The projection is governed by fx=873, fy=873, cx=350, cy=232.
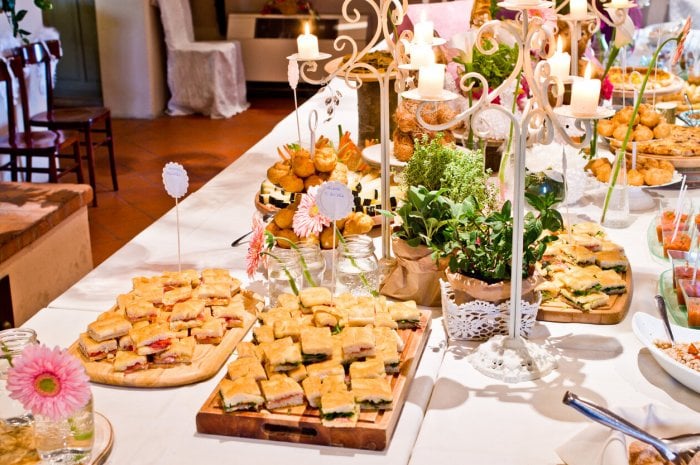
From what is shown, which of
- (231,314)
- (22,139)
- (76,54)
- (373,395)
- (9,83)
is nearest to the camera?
(373,395)

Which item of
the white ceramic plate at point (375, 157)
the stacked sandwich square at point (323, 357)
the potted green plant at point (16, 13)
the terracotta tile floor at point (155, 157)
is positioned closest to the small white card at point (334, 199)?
the stacked sandwich square at point (323, 357)

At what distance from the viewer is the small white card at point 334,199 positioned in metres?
1.65

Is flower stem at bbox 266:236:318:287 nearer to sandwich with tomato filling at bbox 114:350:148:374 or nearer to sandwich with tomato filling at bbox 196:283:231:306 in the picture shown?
sandwich with tomato filling at bbox 196:283:231:306

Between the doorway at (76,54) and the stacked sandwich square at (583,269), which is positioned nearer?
the stacked sandwich square at (583,269)

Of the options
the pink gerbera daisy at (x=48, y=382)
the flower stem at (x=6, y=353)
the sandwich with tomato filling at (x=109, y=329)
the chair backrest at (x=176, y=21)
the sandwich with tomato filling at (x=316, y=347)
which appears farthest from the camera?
the chair backrest at (x=176, y=21)

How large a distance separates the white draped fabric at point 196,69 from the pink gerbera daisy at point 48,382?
20.4 feet

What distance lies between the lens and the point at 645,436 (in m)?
1.29

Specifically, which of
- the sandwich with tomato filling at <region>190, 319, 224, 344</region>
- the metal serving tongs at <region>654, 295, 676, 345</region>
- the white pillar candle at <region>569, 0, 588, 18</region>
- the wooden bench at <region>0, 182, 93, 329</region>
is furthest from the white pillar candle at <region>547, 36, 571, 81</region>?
the wooden bench at <region>0, 182, 93, 329</region>

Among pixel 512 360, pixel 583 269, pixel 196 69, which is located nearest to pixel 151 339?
pixel 512 360

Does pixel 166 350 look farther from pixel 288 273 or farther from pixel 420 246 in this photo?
pixel 420 246

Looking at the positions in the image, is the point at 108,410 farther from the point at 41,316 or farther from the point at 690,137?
the point at 690,137

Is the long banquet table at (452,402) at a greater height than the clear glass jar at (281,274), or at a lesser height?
lesser

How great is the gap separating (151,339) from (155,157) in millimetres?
4819

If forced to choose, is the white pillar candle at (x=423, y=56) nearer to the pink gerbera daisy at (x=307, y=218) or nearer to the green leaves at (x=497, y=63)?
the pink gerbera daisy at (x=307, y=218)
